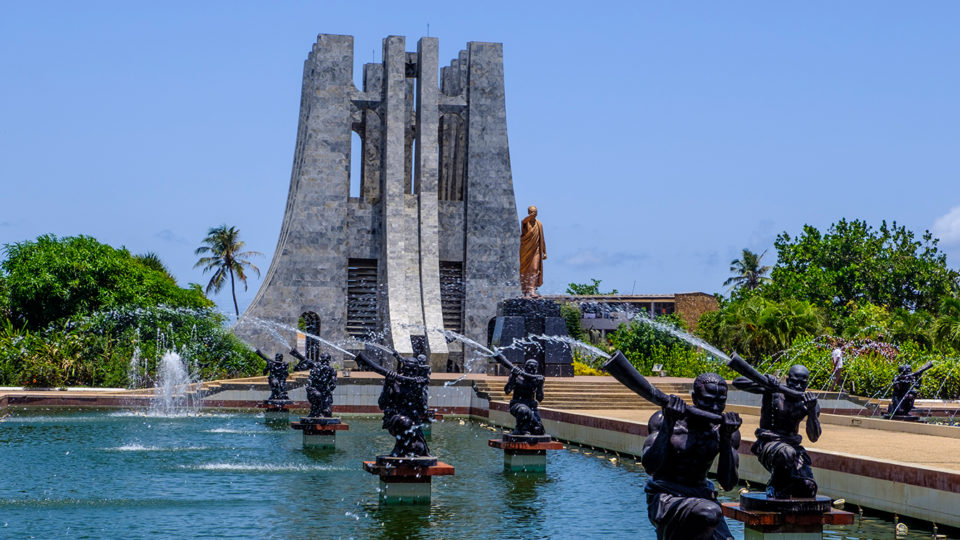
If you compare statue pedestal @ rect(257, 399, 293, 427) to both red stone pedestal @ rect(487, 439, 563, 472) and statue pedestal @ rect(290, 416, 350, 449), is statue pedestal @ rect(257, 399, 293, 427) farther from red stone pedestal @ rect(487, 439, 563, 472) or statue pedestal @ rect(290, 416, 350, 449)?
red stone pedestal @ rect(487, 439, 563, 472)

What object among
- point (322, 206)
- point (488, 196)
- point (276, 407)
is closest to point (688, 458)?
point (276, 407)

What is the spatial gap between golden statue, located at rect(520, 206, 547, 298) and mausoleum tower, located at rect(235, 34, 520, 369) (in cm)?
899

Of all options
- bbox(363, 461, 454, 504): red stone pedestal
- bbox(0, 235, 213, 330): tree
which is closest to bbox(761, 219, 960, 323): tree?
bbox(0, 235, 213, 330): tree

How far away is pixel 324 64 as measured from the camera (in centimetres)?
3872

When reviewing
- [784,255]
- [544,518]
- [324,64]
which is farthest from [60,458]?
[784,255]

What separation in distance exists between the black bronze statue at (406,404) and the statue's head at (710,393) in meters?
5.75

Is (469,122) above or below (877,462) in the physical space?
above

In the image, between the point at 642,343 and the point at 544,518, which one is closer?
the point at 544,518

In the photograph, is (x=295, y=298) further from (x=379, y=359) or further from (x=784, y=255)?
(x=784, y=255)

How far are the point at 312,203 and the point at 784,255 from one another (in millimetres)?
23462

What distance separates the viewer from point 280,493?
12.8 metres

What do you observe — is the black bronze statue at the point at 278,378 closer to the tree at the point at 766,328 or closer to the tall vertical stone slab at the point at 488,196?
the tree at the point at 766,328

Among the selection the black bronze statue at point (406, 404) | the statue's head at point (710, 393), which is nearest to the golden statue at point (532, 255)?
the black bronze statue at point (406, 404)

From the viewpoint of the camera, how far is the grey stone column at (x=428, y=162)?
3831cm
